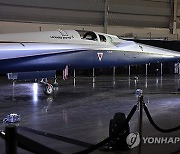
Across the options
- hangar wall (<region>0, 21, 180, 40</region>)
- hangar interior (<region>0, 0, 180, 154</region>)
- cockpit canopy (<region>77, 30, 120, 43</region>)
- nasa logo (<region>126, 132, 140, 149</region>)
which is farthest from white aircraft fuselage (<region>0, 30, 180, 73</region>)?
hangar wall (<region>0, 21, 180, 40</region>)

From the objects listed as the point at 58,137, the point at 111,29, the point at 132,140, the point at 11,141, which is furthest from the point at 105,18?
the point at 11,141

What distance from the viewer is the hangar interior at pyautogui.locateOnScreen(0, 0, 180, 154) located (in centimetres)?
641

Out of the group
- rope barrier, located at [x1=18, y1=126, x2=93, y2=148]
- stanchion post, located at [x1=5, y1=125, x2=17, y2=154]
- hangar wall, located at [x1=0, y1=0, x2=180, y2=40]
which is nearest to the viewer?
stanchion post, located at [x1=5, y1=125, x2=17, y2=154]

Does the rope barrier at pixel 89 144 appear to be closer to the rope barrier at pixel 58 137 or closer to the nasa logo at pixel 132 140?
the rope barrier at pixel 58 137

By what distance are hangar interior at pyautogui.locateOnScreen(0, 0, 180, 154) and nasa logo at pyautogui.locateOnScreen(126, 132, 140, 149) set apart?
0.78m

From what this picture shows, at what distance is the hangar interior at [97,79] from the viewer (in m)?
6.41

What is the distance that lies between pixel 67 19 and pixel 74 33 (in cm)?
949

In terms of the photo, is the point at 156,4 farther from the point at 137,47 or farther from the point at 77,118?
the point at 77,118

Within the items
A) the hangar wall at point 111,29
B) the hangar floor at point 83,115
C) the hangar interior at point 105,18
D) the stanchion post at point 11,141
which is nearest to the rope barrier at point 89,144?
the hangar floor at point 83,115

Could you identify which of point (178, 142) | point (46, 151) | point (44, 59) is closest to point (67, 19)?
point (44, 59)

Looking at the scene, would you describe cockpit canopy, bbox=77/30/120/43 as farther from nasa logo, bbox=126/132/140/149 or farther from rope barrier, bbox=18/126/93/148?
nasa logo, bbox=126/132/140/149

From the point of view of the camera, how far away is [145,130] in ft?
18.1

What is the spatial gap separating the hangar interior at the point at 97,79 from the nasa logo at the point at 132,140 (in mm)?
781

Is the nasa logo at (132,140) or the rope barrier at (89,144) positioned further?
the nasa logo at (132,140)
